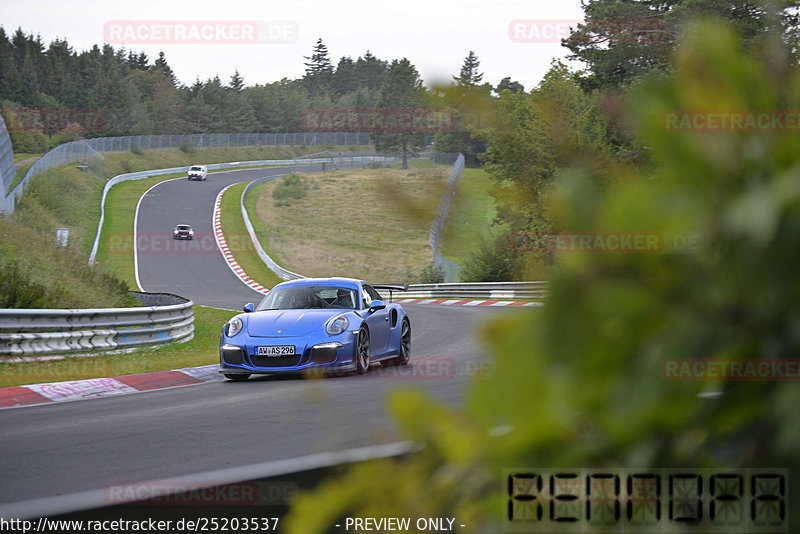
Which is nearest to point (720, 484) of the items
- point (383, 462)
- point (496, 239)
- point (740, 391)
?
point (740, 391)

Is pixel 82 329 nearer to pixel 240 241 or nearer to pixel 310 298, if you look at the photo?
pixel 310 298

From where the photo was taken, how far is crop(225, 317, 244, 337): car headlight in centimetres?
1246

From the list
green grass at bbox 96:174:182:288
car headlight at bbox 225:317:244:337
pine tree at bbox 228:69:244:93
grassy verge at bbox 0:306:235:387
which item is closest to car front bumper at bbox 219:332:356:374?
car headlight at bbox 225:317:244:337

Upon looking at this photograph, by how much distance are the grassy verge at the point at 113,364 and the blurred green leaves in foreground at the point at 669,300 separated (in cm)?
1220

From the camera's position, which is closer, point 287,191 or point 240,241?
point 240,241

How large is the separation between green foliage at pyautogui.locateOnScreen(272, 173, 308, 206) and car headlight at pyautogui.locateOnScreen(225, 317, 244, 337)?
54318 mm

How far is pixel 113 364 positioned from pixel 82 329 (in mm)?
962

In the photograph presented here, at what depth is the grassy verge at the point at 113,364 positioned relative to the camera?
12.6 meters

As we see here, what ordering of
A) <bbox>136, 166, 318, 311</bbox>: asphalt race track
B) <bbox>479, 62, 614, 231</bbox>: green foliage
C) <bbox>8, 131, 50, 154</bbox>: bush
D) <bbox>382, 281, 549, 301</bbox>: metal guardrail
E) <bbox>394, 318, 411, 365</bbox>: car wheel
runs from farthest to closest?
<bbox>8, 131, 50, 154</bbox>: bush
<bbox>136, 166, 318, 311</bbox>: asphalt race track
<bbox>382, 281, 549, 301</bbox>: metal guardrail
<bbox>394, 318, 411, 365</bbox>: car wheel
<bbox>479, 62, 614, 231</bbox>: green foliage

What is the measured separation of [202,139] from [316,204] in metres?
38.0

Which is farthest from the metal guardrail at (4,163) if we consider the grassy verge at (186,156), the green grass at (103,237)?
the grassy verge at (186,156)

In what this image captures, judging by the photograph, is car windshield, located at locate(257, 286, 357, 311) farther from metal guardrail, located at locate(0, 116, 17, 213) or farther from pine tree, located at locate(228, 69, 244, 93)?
pine tree, located at locate(228, 69, 244, 93)

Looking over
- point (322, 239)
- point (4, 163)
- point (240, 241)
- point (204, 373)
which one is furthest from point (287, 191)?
point (204, 373)

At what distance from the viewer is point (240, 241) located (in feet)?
198
